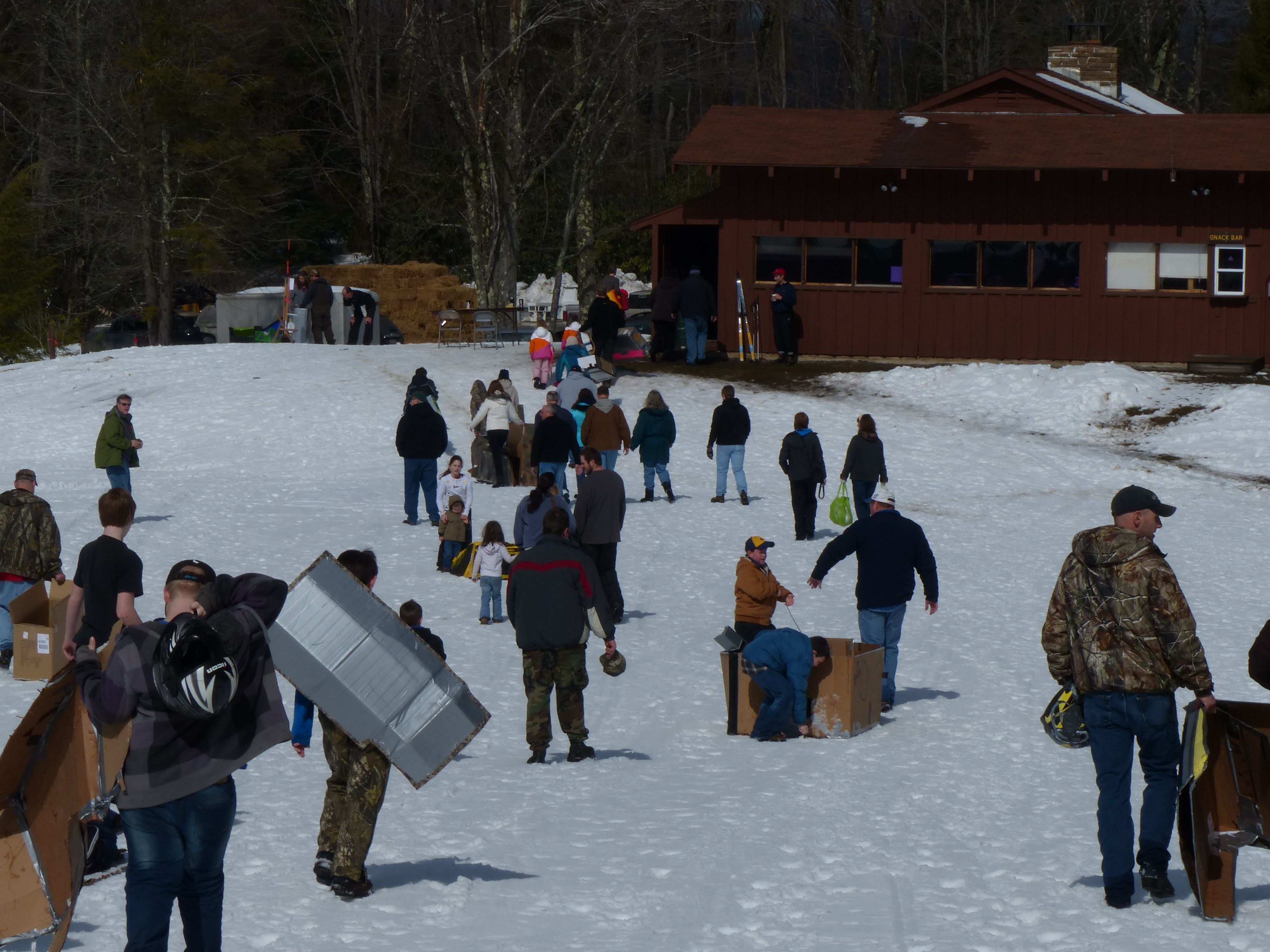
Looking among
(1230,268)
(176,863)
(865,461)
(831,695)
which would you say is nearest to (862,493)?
(865,461)

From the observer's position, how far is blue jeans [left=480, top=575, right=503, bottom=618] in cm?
1413

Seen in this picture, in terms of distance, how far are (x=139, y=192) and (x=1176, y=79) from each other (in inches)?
1503

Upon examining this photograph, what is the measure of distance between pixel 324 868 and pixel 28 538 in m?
5.60

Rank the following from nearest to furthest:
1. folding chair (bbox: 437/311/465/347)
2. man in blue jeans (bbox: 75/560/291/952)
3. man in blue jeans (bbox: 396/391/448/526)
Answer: man in blue jeans (bbox: 75/560/291/952), man in blue jeans (bbox: 396/391/448/526), folding chair (bbox: 437/311/465/347)

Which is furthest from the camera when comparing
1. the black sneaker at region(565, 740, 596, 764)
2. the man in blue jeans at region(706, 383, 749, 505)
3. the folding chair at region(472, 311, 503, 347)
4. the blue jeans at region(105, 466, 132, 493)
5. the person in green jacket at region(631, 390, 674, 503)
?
the folding chair at region(472, 311, 503, 347)

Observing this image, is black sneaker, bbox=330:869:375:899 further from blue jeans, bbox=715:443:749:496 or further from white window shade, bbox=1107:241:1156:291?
white window shade, bbox=1107:241:1156:291

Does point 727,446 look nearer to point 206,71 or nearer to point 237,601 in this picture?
point 237,601

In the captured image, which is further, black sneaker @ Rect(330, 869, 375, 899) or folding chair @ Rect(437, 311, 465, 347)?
folding chair @ Rect(437, 311, 465, 347)

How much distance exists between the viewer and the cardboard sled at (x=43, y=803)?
6148 mm

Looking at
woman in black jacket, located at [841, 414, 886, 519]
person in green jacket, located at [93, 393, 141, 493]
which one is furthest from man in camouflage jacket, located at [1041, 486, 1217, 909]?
person in green jacket, located at [93, 393, 141, 493]

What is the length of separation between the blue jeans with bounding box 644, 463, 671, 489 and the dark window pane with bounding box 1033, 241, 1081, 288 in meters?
12.1

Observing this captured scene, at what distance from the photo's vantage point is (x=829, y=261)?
30500 mm

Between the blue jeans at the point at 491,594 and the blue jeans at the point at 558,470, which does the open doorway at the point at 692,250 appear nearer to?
the blue jeans at the point at 558,470

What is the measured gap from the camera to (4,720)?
1044 cm
